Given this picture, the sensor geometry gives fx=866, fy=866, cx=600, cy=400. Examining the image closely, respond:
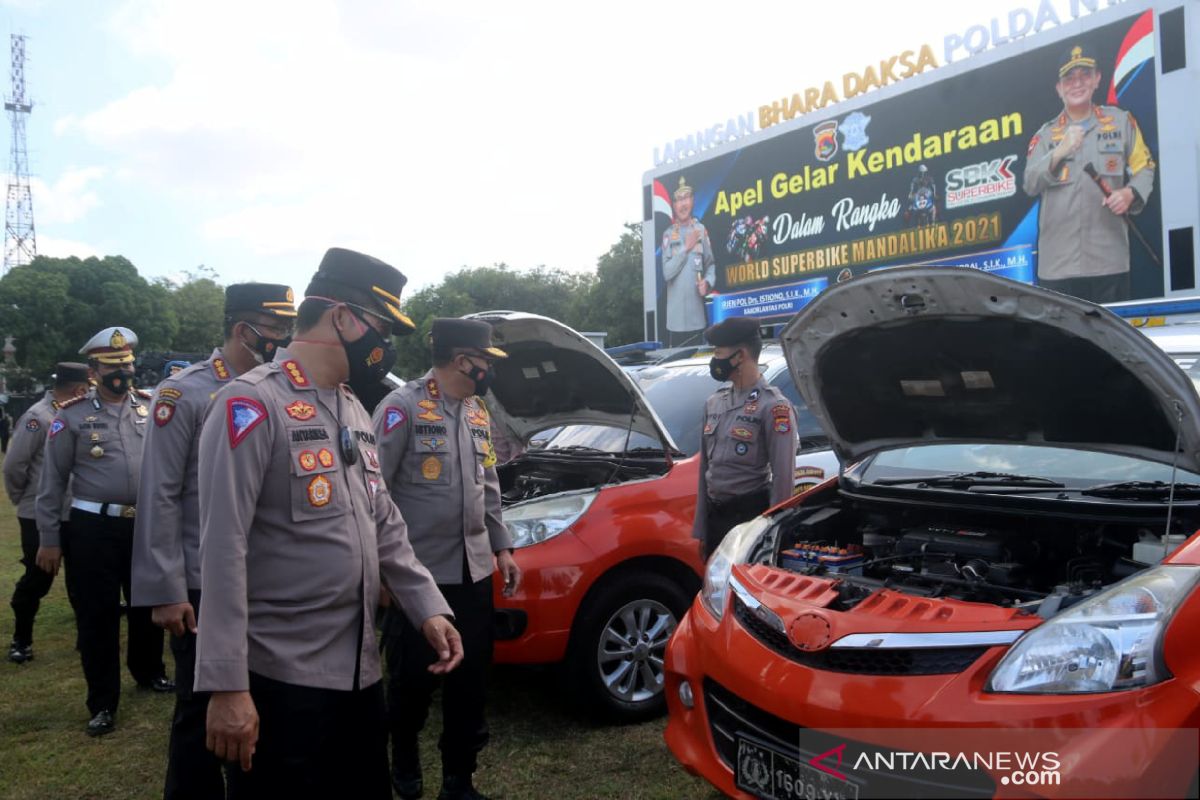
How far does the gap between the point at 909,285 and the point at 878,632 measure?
1226 millimetres

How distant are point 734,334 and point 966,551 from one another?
5.67ft

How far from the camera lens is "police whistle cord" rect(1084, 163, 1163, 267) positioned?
1570 centimetres

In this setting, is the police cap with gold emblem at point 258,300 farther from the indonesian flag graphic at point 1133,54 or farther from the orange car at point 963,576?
the indonesian flag graphic at point 1133,54

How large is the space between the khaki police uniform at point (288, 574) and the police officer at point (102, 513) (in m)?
2.78

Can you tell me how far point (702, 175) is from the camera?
2658cm

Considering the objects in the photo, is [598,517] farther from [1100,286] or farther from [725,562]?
[1100,286]

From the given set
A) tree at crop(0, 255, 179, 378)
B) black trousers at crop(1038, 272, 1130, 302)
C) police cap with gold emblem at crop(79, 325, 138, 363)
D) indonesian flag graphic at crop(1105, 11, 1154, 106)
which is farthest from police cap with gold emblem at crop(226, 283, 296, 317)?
tree at crop(0, 255, 179, 378)

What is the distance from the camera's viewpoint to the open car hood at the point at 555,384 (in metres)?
4.54

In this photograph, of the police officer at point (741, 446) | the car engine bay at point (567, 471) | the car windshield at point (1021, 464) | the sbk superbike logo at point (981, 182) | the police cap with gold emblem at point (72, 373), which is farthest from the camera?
the sbk superbike logo at point (981, 182)

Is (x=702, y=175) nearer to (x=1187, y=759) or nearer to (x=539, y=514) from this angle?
(x=539, y=514)

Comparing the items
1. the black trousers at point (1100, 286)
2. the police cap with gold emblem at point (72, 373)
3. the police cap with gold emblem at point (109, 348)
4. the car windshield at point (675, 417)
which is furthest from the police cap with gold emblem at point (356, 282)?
the black trousers at point (1100, 286)

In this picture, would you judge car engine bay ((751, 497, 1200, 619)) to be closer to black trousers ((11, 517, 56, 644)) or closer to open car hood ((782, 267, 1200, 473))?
open car hood ((782, 267, 1200, 473))

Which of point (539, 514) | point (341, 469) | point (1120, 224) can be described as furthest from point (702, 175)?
point (341, 469)

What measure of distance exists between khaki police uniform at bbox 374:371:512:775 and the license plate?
1.15m
